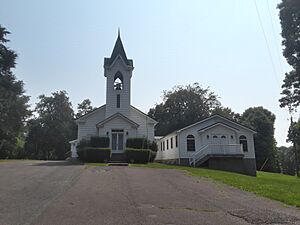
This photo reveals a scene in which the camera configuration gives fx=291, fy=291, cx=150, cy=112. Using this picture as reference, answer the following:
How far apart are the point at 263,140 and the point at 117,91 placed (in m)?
31.6

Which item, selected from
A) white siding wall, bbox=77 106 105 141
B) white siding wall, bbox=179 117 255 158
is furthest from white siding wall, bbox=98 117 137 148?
white siding wall, bbox=179 117 255 158

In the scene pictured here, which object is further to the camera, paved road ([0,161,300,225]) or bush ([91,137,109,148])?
bush ([91,137,109,148])

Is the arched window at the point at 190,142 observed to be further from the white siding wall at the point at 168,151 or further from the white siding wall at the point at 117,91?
the white siding wall at the point at 117,91

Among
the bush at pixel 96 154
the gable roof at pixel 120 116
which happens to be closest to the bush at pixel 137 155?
the bush at pixel 96 154

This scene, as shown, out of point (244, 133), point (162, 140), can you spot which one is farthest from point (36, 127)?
point (244, 133)

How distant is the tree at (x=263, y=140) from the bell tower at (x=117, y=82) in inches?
1058

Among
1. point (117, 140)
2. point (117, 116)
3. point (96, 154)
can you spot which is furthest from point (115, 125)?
point (96, 154)

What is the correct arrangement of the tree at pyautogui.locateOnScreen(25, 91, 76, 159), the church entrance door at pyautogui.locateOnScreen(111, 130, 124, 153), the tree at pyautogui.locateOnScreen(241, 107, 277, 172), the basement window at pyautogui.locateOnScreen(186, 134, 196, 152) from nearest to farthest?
the church entrance door at pyautogui.locateOnScreen(111, 130, 124, 153)
the basement window at pyautogui.locateOnScreen(186, 134, 196, 152)
the tree at pyautogui.locateOnScreen(241, 107, 277, 172)
the tree at pyautogui.locateOnScreen(25, 91, 76, 159)

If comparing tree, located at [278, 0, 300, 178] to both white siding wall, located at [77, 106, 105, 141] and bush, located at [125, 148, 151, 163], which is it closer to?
bush, located at [125, 148, 151, 163]

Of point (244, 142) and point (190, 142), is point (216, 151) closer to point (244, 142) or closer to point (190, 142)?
point (190, 142)

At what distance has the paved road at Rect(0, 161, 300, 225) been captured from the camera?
619cm

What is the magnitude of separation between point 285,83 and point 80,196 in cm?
2485

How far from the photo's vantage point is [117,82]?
3097 centimetres

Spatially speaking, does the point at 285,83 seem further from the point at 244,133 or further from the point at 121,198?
the point at 121,198
